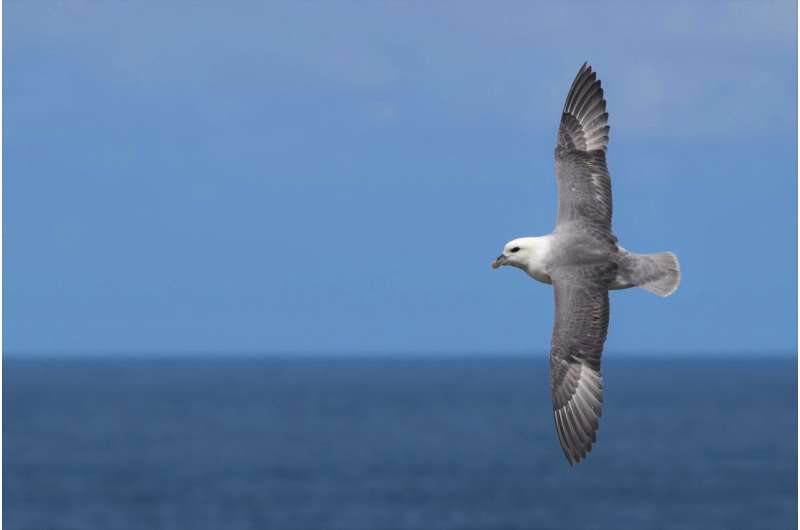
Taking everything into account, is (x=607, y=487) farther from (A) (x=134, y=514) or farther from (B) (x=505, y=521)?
(A) (x=134, y=514)

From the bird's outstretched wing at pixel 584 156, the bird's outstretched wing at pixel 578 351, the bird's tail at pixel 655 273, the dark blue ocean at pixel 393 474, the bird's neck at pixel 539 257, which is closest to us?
the bird's outstretched wing at pixel 578 351

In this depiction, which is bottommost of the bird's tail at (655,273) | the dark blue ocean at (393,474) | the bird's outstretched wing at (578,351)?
the dark blue ocean at (393,474)

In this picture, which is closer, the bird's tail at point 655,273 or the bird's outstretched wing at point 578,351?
the bird's outstretched wing at point 578,351

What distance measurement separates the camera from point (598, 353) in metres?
14.0

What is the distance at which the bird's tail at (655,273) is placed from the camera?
14266mm

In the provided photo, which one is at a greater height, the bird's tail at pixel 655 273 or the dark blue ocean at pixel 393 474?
the bird's tail at pixel 655 273

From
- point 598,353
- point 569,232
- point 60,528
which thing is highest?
point 569,232

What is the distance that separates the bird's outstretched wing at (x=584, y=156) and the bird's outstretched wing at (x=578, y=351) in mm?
1056

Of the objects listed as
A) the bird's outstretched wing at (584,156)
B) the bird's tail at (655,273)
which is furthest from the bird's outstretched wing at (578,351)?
the bird's outstretched wing at (584,156)

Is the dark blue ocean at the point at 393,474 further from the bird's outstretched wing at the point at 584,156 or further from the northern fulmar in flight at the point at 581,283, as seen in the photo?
the northern fulmar in flight at the point at 581,283

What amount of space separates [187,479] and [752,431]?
69.2 metres

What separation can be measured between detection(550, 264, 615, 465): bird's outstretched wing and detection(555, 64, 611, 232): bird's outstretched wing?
1.06m

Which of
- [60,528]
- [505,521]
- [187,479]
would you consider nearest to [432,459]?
[187,479]

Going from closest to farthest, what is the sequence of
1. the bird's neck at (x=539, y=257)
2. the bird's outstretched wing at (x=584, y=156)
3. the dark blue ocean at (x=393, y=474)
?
1. the bird's neck at (x=539, y=257)
2. the bird's outstretched wing at (x=584, y=156)
3. the dark blue ocean at (x=393, y=474)
